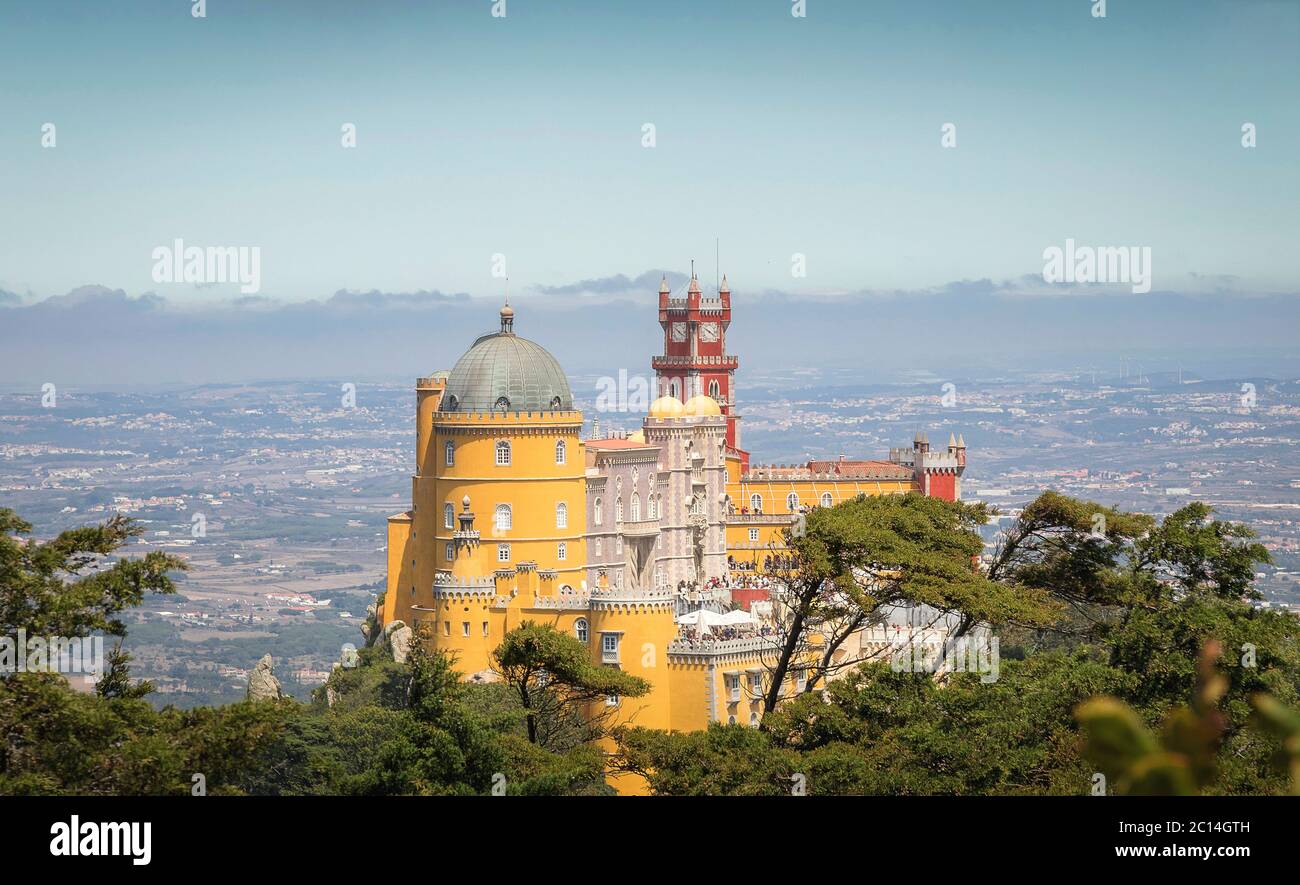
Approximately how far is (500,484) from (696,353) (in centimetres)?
3787

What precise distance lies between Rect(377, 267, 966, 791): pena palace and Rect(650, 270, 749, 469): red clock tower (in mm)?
17092

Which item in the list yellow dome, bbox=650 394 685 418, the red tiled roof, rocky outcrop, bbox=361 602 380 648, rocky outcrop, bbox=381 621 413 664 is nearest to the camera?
rocky outcrop, bbox=381 621 413 664

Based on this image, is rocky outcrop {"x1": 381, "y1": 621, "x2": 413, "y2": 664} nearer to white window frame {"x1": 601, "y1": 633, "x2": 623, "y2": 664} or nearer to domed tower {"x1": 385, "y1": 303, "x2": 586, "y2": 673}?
domed tower {"x1": 385, "y1": 303, "x2": 586, "y2": 673}

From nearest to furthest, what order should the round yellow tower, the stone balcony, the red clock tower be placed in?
the round yellow tower < the stone balcony < the red clock tower

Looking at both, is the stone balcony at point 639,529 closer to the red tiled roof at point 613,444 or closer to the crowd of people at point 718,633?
the red tiled roof at point 613,444

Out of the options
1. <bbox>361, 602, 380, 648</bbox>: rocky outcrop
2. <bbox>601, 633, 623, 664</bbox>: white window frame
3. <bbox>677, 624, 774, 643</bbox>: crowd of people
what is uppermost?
<bbox>677, 624, 774, 643</bbox>: crowd of people

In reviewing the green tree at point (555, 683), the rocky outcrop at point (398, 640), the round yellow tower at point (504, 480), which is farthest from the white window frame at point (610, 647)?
the rocky outcrop at point (398, 640)

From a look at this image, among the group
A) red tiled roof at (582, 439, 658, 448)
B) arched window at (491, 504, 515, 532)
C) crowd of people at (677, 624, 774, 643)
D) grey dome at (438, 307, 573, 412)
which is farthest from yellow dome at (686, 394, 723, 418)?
crowd of people at (677, 624, 774, 643)

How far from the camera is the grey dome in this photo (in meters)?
81.4

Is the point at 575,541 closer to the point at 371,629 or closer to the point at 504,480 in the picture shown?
the point at 504,480

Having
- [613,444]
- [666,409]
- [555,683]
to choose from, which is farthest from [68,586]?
[666,409]

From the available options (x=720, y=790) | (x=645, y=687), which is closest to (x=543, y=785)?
(x=720, y=790)

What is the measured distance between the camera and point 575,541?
8225 centimetres
